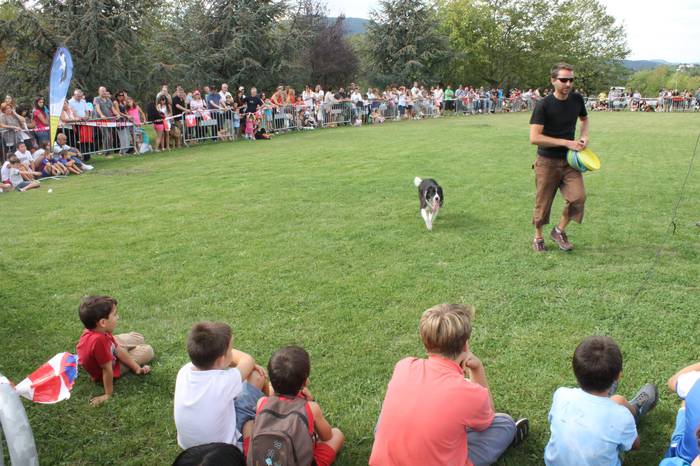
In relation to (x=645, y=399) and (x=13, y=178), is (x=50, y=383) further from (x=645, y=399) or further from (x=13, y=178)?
(x=13, y=178)

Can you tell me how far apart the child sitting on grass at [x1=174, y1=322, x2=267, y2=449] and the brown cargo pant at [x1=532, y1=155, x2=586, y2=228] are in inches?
175

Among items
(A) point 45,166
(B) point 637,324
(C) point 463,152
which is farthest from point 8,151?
→ (B) point 637,324

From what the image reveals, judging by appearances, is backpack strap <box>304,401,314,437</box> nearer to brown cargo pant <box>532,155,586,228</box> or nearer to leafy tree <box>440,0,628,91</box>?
brown cargo pant <box>532,155,586,228</box>

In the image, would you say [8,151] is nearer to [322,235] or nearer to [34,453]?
[322,235]

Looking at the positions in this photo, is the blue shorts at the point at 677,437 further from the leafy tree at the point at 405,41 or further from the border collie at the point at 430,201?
the leafy tree at the point at 405,41

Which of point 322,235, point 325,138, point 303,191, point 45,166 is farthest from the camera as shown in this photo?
point 325,138

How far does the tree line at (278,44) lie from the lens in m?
21.4

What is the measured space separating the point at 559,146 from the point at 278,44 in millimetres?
25722

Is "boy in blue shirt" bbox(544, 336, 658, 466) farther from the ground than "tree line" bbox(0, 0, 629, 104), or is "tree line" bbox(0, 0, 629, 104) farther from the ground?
"tree line" bbox(0, 0, 629, 104)

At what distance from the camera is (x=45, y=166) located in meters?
12.6

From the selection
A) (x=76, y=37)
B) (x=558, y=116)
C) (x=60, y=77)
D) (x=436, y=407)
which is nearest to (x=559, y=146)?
(x=558, y=116)

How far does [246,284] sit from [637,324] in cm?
362

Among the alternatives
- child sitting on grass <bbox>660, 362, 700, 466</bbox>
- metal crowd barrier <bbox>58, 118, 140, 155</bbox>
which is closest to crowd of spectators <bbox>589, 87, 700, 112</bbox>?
metal crowd barrier <bbox>58, 118, 140, 155</bbox>

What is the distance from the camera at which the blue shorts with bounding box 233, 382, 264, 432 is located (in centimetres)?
314
